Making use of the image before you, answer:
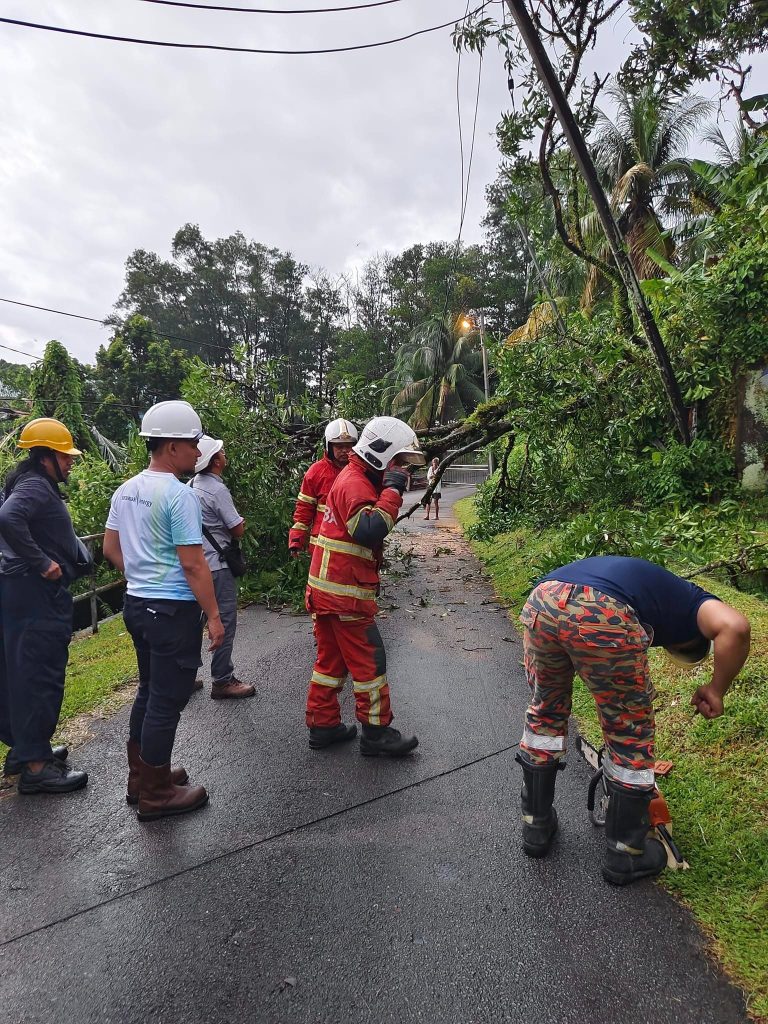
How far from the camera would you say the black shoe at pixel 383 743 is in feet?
10.7

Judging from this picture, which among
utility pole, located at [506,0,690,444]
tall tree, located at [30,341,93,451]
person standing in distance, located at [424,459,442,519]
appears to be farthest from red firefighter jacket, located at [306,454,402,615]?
tall tree, located at [30,341,93,451]

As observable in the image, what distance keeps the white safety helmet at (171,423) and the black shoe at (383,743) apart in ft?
6.15

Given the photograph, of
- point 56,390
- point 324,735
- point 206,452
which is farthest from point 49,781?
point 56,390

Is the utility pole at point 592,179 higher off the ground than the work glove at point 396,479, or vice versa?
the utility pole at point 592,179

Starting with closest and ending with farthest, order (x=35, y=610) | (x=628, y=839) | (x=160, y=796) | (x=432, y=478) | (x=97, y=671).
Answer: (x=628, y=839) → (x=160, y=796) → (x=35, y=610) → (x=97, y=671) → (x=432, y=478)

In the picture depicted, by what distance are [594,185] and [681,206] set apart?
1620 cm

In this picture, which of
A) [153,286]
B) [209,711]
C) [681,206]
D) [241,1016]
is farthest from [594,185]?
[153,286]

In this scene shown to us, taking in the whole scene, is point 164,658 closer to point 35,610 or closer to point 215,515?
point 35,610

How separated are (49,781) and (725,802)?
334cm

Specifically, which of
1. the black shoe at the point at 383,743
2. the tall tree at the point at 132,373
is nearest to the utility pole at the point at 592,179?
the black shoe at the point at 383,743

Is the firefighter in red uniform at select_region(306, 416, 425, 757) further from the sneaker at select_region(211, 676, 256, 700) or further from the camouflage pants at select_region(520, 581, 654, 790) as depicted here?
the sneaker at select_region(211, 676, 256, 700)

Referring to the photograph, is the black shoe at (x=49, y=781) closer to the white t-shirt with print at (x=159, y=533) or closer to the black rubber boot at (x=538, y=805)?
the white t-shirt with print at (x=159, y=533)

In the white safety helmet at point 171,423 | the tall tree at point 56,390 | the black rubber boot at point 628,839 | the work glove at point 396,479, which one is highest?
the tall tree at point 56,390

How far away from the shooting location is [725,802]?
261 cm
